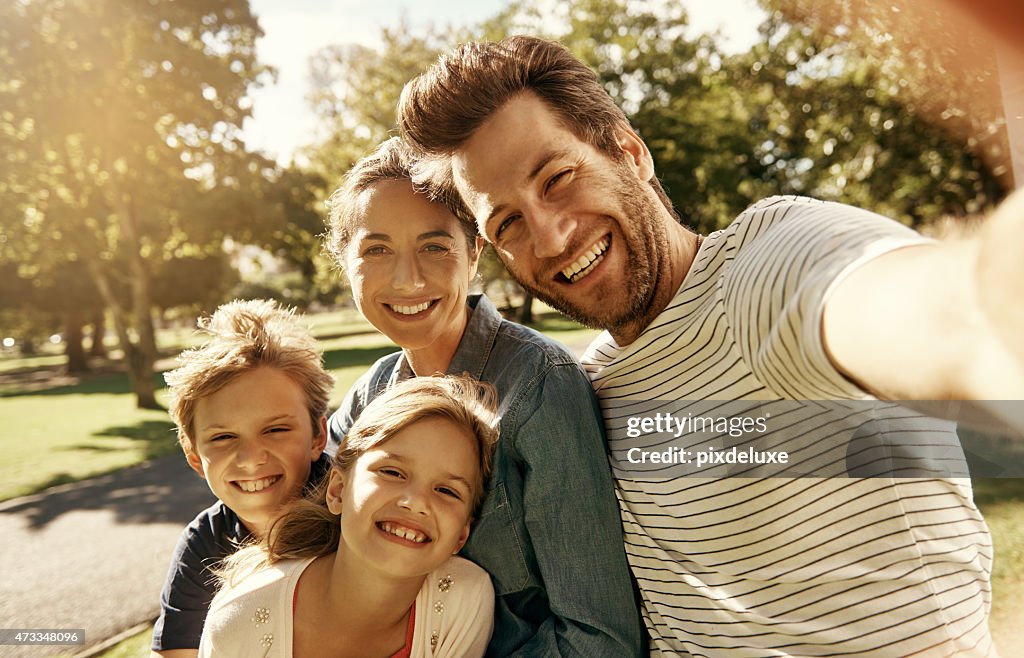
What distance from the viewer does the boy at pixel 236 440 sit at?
2174 mm

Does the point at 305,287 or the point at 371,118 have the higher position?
the point at 371,118

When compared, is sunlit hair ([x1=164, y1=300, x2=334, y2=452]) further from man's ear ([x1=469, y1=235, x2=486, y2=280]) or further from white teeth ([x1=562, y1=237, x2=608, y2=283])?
white teeth ([x1=562, y1=237, x2=608, y2=283])

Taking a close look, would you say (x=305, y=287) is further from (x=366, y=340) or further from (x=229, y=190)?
(x=229, y=190)

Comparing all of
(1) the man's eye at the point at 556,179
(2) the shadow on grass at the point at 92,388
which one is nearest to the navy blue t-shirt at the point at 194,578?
(1) the man's eye at the point at 556,179

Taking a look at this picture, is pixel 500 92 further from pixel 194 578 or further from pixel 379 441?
pixel 194 578

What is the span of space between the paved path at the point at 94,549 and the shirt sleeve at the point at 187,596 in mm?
2051

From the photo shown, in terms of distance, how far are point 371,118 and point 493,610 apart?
17366 millimetres

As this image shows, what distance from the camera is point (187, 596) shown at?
2.16 meters

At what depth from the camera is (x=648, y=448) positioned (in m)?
1.53

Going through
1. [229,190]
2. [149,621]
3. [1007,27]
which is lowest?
[149,621]

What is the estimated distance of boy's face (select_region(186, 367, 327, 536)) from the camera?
2201 millimetres

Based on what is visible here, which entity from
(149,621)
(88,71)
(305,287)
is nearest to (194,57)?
(88,71)

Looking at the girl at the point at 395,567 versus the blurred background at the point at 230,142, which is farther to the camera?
the blurred background at the point at 230,142

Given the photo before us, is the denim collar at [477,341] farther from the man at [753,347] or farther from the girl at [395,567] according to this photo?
the man at [753,347]
